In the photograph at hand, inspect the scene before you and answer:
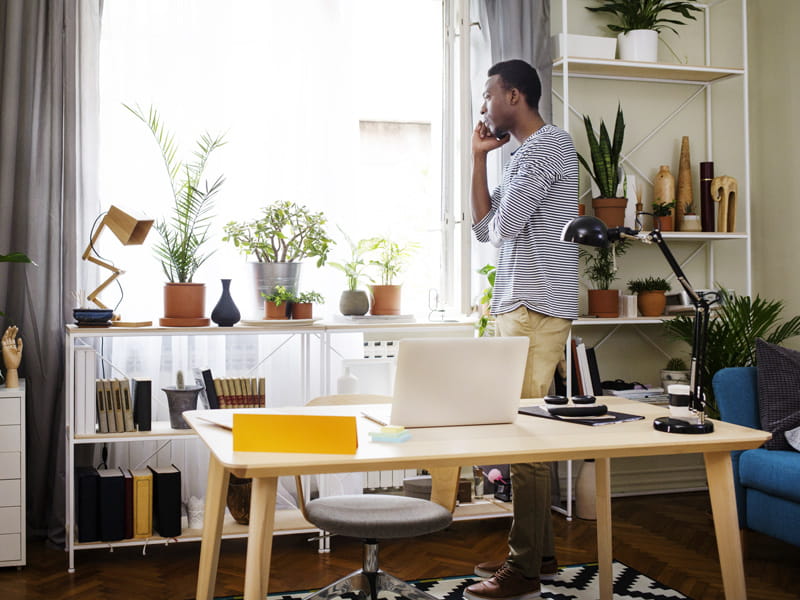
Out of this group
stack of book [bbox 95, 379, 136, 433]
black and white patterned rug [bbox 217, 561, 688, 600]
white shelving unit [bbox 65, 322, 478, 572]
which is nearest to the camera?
black and white patterned rug [bbox 217, 561, 688, 600]

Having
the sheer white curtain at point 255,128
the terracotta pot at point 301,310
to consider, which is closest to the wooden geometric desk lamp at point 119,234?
the sheer white curtain at point 255,128

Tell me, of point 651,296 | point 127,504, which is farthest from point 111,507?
point 651,296

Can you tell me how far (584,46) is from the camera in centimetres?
397

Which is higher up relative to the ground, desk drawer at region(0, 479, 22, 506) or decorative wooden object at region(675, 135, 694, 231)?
decorative wooden object at region(675, 135, 694, 231)

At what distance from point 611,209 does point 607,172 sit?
18 cm

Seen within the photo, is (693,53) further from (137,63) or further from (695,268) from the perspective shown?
(137,63)

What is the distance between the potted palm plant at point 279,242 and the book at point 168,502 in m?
0.77

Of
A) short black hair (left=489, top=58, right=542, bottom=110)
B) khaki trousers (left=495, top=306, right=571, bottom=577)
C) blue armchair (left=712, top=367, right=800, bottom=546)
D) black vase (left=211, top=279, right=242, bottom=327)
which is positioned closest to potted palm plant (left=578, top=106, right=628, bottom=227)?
blue armchair (left=712, top=367, right=800, bottom=546)

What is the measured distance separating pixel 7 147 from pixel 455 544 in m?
2.33

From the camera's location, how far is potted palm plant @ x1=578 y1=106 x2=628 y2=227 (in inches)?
155

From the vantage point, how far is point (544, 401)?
7.88ft

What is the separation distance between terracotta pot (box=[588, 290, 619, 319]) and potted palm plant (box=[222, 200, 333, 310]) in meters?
1.28

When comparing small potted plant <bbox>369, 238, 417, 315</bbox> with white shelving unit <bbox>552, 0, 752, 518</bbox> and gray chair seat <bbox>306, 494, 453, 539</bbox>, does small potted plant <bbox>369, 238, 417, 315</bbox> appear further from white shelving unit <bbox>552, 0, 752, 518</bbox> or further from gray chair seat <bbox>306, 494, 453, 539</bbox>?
gray chair seat <bbox>306, 494, 453, 539</bbox>

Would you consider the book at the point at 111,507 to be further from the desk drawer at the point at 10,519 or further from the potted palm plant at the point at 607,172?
the potted palm plant at the point at 607,172
